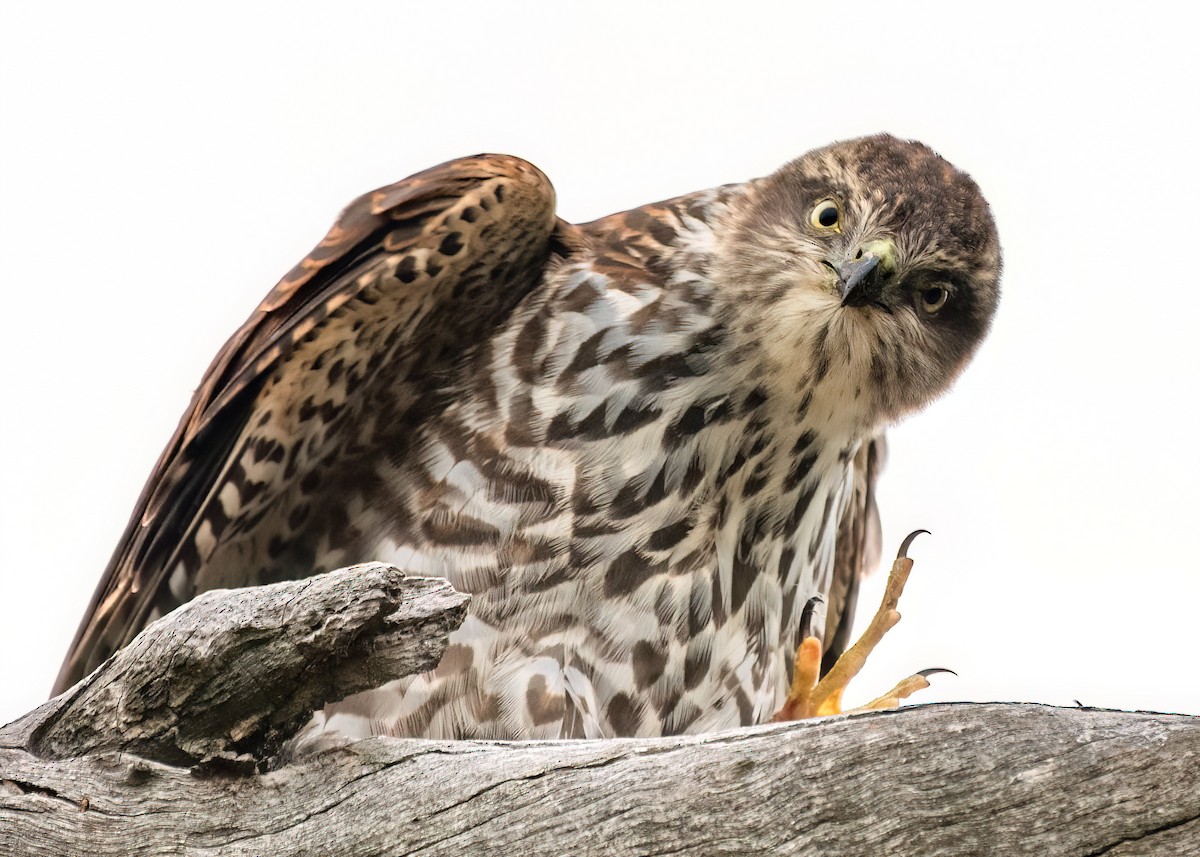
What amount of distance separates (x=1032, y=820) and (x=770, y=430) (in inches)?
78.5

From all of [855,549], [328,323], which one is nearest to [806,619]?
[855,549]

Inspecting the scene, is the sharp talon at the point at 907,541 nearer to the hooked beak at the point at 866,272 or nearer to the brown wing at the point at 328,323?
the hooked beak at the point at 866,272

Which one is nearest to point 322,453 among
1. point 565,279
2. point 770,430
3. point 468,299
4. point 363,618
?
point 468,299

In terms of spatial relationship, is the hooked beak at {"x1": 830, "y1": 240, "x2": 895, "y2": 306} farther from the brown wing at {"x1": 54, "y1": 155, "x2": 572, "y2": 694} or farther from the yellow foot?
the brown wing at {"x1": 54, "y1": 155, "x2": 572, "y2": 694}

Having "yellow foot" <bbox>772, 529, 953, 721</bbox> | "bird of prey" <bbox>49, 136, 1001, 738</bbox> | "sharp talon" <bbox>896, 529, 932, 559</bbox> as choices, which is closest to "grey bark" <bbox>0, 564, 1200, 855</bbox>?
"bird of prey" <bbox>49, 136, 1001, 738</bbox>

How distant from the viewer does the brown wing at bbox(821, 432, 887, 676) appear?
4.92m

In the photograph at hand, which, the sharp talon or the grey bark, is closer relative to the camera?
the grey bark

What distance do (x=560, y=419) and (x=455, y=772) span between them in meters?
1.55

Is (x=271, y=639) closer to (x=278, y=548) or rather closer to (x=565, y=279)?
(x=278, y=548)

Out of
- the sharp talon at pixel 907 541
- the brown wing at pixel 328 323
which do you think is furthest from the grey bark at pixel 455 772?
the sharp talon at pixel 907 541

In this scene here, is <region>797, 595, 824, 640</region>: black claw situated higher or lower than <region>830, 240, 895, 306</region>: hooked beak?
lower

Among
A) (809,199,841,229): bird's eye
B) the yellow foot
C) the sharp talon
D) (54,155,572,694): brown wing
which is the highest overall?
(809,199,841,229): bird's eye

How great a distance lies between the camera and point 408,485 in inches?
160

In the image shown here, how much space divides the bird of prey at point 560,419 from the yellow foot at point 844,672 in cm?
28
